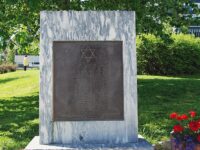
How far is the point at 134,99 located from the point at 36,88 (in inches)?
581

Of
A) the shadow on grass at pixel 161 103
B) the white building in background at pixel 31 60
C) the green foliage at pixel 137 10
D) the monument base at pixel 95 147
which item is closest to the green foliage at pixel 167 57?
the shadow on grass at pixel 161 103

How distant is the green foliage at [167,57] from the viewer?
81.6ft

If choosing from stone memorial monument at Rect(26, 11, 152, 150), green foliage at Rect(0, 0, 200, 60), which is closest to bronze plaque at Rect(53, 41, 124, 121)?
stone memorial monument at Rect(26, 11, 152, 150)

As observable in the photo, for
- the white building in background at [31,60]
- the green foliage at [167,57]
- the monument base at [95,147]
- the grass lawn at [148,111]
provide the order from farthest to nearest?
the white building in background at [31,60]
the green foliage at [167,57]
the grass lawn at [148,111]
the monument base at [95,147]

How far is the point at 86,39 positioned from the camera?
22.9ft

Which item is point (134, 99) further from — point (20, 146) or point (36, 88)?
point (36, 88)

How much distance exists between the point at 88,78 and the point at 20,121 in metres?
4.91

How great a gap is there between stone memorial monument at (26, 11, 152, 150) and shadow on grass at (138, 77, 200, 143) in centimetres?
203

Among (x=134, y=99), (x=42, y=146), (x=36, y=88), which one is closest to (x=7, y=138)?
Answer: (x=42, y=146)

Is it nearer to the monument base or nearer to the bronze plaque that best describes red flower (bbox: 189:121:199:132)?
the monument base

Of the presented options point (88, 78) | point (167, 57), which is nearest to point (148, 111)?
point (88, 78)

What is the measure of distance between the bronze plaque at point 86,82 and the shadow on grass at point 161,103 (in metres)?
2.10

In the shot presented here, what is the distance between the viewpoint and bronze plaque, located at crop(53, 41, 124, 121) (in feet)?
22.8

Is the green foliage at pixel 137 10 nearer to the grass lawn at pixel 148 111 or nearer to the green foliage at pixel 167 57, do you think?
the grass lawn at pixel 148 111
